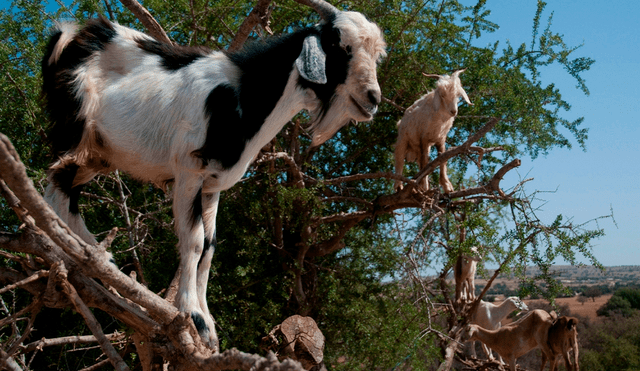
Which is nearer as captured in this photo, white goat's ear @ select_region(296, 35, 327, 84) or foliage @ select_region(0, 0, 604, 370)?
white goat's ear @ select_region(296, 35, 327, 84)

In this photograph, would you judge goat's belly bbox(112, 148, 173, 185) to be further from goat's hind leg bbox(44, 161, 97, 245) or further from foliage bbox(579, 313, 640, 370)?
foliage bbox(579, 313, 640, 370)

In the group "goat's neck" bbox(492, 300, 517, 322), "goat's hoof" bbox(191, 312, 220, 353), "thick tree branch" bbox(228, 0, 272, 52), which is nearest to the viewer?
"goat's hoof" bbox(191, 312, 220, 353)

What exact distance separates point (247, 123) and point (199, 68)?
39cm

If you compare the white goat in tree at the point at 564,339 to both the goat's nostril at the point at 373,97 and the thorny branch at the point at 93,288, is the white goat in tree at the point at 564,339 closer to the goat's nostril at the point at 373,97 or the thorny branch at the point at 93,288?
the goat's nostril at the point at 373,97

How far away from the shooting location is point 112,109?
243cm

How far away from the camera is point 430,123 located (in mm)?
4793

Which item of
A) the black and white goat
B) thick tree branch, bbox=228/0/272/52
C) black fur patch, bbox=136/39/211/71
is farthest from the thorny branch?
thick tree branch, bbox=228/0/272/52

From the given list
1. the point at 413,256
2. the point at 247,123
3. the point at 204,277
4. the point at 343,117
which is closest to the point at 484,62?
the point at 413,256

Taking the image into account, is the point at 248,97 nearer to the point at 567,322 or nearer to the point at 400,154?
the point at 400,154

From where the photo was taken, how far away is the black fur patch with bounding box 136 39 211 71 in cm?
260

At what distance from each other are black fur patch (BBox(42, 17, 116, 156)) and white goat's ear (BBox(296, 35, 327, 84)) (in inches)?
39.7

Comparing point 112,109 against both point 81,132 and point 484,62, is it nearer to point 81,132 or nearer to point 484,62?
point 81,132

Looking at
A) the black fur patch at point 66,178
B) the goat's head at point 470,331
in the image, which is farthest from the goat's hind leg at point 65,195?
the goat's head at point 470,331

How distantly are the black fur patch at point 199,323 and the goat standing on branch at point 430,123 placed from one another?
3.13 meters
